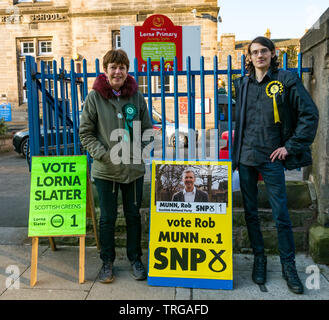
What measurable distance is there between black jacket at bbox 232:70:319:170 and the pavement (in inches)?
42.3

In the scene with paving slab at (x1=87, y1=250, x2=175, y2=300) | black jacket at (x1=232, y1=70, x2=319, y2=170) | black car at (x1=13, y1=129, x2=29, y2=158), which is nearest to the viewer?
black jacket at (x1=232, y1=70, x2=319, y2=170)

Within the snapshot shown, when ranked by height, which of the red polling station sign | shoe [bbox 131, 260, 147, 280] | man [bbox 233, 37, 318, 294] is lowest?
shoe [bbox 131, 260, 147, 280]

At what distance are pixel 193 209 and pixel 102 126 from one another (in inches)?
43.4

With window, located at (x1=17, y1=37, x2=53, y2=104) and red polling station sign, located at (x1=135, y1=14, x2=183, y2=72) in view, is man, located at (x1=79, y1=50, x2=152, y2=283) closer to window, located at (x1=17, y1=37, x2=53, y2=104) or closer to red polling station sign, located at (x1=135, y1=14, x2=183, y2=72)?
red polling station sign, located at (x1=135, y1=14, x2=183, y2=72)

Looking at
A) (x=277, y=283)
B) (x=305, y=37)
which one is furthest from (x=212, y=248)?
(x=305, y=37)

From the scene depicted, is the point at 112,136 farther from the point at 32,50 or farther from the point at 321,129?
the point at 32,50

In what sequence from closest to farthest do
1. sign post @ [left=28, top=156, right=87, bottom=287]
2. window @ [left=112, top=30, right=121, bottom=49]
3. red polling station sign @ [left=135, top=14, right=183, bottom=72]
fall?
sign post @ [left=28, top=156, right=87, bottom=287] → red polling station sign @ [left=135, top=14, right=183, bottom=72] → window @ [left=112, top=30, right=121, bottom=49]

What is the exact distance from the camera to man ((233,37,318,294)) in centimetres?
290

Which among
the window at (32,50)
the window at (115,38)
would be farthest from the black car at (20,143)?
the window at (32,50)

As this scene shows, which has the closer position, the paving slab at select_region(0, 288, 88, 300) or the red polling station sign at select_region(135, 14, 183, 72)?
the paving slab at select_region(0, 288, 88, 300)

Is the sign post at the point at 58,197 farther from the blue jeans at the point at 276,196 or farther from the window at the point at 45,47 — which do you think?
the window at the point at 45,47

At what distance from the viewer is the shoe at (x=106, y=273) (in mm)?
3201

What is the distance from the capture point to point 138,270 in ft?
10.9

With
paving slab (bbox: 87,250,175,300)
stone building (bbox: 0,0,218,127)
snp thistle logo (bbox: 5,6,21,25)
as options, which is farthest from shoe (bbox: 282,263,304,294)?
snp thistle logo (bbox: 5,6,21,25)
